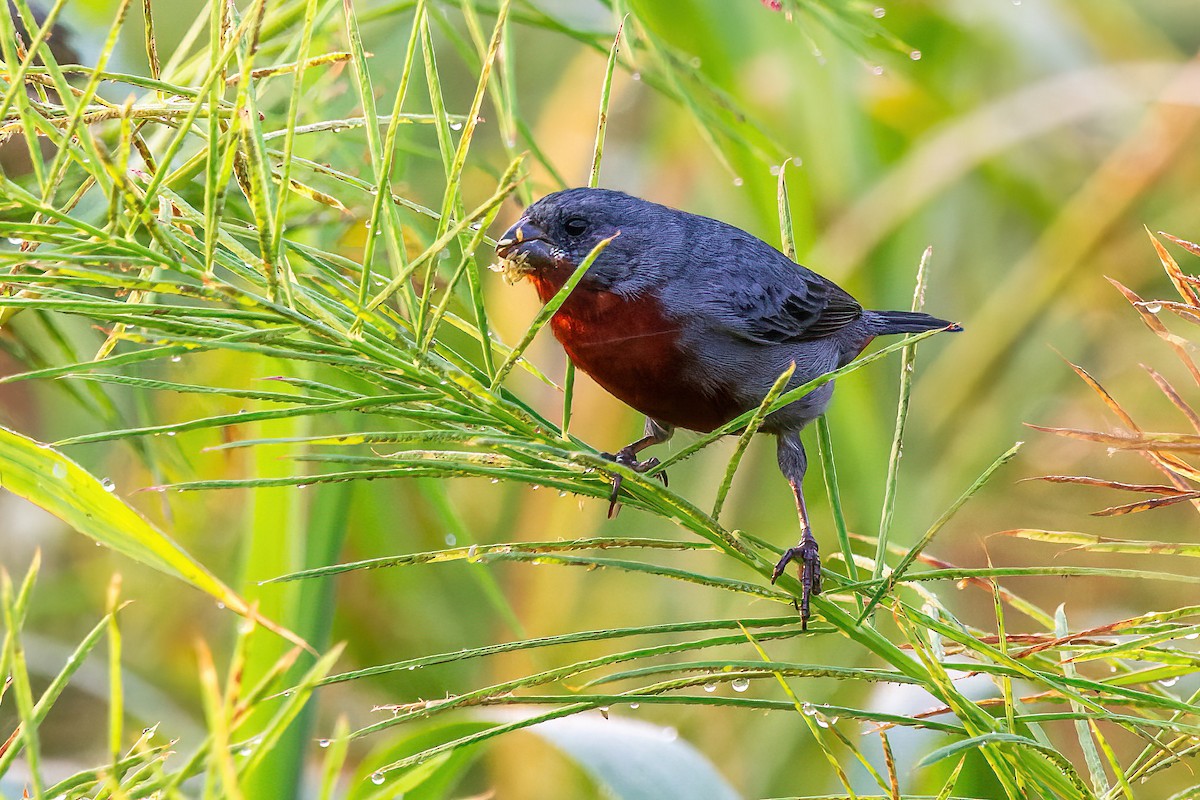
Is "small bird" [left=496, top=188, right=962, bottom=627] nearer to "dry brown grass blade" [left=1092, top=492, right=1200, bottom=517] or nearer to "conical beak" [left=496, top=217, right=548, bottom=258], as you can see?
"conical beak" [left=496, top=217, right=548, bottom=258]

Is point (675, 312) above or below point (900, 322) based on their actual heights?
below

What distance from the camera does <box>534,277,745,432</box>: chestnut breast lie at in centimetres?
214

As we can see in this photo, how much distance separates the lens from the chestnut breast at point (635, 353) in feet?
7.01

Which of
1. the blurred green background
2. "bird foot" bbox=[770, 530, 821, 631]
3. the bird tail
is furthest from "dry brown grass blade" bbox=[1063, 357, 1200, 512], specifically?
the blurred green background

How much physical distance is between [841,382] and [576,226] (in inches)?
60.1

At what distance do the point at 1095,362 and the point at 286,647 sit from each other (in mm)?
3503

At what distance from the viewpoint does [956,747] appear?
93 cm

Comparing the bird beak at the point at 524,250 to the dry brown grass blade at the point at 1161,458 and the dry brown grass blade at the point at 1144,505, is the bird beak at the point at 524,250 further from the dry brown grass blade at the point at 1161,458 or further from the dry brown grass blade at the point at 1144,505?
the dry brown grass blade at the point at 1144,505

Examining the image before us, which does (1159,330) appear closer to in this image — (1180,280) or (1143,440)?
(1180,280)

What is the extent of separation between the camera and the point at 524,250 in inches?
83.9

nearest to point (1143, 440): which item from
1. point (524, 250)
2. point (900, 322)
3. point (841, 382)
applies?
point (524, 250)

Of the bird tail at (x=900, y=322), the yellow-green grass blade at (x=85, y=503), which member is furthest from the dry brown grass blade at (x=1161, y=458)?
the bird tail at (x=900, y=322)

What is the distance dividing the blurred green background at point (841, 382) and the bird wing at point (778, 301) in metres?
0.65

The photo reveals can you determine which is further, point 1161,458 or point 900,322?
point 900,322
